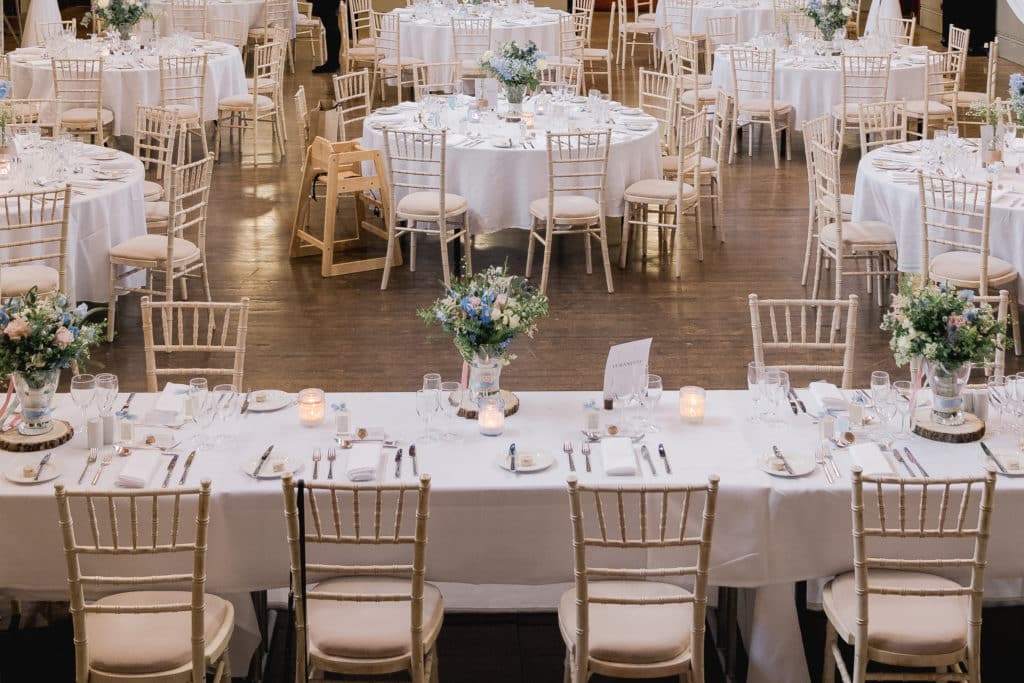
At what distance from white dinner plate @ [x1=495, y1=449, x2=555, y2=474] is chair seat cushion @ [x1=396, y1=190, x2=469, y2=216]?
153 inches

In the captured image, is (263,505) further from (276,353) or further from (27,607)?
(276,353)

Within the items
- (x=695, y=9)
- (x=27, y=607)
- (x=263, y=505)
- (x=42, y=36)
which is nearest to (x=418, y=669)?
(x=263, y=505)

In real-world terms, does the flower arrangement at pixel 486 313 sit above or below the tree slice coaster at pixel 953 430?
above

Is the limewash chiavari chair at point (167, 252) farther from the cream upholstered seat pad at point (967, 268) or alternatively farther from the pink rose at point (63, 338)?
the cream upholstered seat pad at point (967, 268)

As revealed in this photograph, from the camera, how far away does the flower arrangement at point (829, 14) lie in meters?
11.1

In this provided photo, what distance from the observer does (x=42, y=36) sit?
38.0 ft

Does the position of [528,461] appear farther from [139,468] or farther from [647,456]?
[139,468]

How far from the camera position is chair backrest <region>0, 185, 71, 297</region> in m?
6.44

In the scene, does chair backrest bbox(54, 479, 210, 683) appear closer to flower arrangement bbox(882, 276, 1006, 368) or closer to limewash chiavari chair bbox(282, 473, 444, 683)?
limewash chiavari chair bbox(282, 473, 444, 683)

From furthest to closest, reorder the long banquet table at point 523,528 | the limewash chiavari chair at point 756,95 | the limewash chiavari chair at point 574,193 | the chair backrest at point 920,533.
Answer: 1. the limewash chiavari chair at point 756,95
2. the limewash chiavari chair at point 574,193
3. the long banquet table at point 523,528
4. the chair backrest at point 920,533

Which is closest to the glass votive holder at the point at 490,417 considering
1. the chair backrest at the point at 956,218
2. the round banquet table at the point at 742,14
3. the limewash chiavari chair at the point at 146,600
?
the limewash chiavari chair at the point at 146,600

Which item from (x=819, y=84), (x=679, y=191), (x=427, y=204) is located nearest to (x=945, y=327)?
(x=679, y=191)

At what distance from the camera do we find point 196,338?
16.9 ft

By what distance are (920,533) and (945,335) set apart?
80 centimetres
